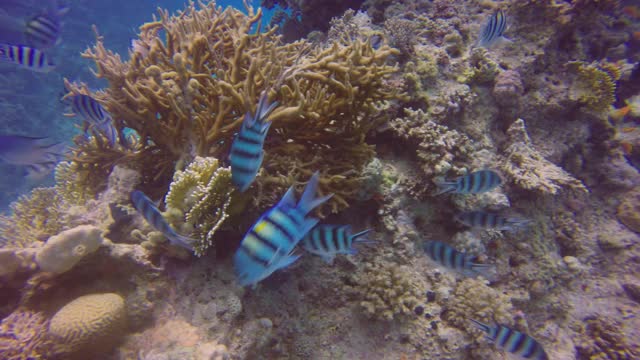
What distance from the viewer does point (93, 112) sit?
323cm

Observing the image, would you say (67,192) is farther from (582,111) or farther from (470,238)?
(582,111)

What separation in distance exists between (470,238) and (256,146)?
132 inches

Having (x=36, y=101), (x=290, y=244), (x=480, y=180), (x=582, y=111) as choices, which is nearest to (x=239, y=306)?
(x=290, y=244)

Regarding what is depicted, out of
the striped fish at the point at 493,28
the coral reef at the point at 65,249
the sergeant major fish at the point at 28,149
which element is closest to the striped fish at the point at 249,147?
the coral reef at the point at 65,249

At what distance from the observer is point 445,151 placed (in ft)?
13.3

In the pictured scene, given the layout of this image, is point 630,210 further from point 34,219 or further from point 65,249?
point 34,219

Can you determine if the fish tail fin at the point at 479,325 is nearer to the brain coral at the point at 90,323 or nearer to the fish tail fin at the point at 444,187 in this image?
the fish tail fin at the point at 444,187

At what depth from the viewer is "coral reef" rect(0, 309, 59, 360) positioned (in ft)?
7.71

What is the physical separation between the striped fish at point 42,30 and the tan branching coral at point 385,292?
6.70 metres

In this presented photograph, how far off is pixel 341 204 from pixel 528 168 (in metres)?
3.40

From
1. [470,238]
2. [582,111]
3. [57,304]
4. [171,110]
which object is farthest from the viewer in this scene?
[582,111]

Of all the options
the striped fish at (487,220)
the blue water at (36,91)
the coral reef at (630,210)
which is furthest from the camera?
the blue water at (36,91)

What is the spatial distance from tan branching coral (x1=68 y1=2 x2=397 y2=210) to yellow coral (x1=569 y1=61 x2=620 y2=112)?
454 centimetres

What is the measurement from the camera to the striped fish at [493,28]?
461cm
